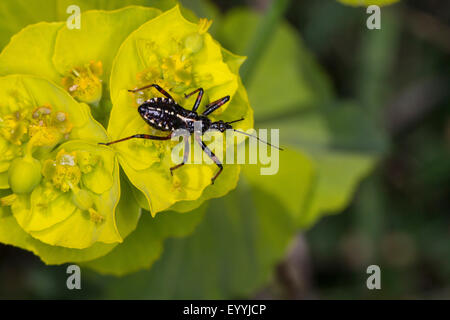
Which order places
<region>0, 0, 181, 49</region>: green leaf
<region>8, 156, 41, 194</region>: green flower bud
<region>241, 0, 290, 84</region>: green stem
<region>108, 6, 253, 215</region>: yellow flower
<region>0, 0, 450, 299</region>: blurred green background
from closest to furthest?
<region>8, 156, 41, 194</region>: green flower bud, <region>108, 6, 253, 215</region>: yellow flower, <region>0, 0, 181, 49</region>: green leaf, <region>241, 0, 290, 84</region>: green stem, <region>0, 0, 450, 299</region>: blurred green background

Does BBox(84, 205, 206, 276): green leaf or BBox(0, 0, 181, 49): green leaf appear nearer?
BBox(0, 0, 181, 49): green leaf

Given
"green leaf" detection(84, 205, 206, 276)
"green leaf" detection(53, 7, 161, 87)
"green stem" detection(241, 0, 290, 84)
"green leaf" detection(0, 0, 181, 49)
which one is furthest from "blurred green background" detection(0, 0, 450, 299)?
"green leaf" detection(53, 7, 161, 87)

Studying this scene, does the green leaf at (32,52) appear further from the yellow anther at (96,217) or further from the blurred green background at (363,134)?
the blurred green background at (363,134)

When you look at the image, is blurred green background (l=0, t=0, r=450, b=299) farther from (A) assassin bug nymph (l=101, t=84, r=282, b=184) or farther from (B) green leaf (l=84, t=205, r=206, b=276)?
(A) assassin bug nymph (l=101, t=84, r=282, b=184)

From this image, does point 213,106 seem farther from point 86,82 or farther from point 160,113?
point 86,82

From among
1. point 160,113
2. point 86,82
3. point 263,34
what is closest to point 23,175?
point 86,82
